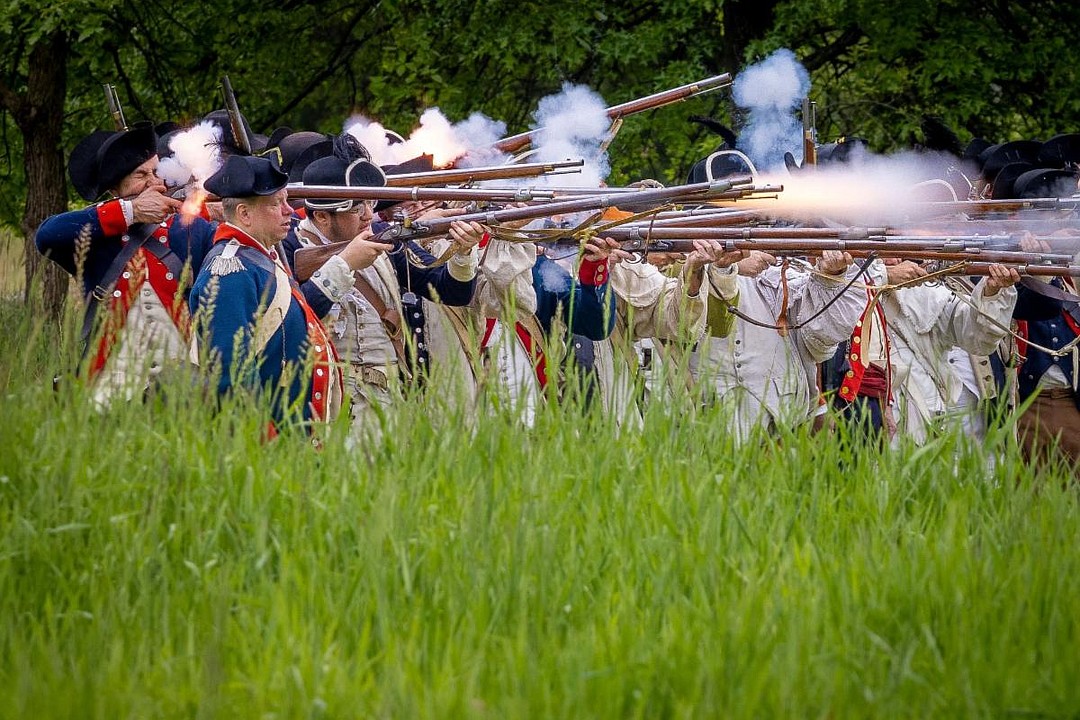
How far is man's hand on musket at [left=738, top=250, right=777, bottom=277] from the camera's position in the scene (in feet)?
22.8

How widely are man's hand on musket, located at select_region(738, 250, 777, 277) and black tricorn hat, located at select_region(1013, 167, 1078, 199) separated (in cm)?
151

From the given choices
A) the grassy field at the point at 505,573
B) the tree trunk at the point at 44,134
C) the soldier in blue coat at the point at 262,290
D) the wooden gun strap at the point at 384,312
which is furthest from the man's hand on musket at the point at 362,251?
the tree trunk at the point at 44,134

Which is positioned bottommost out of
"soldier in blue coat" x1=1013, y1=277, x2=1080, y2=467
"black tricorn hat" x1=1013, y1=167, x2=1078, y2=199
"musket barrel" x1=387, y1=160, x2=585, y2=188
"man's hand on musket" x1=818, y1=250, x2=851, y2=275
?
"soldier in blue coat" x1=1013, y1=277, x2=1080, y2=467

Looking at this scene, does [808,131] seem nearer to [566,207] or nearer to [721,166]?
[721,166]

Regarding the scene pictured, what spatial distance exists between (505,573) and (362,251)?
241 centimetres

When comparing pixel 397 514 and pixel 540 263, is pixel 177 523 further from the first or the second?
pixel 540 263

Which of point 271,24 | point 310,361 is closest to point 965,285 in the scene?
point 310,361

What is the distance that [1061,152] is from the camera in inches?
337

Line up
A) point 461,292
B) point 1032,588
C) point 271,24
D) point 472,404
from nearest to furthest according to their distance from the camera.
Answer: point 1032,588
point 472,404
point 461,292
point 271,24

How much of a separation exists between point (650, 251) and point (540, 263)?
0.52 metres

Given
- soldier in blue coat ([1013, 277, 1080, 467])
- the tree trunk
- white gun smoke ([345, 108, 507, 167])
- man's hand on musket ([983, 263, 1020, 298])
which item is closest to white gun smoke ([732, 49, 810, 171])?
man's hand on musket ([983, 263, 1020, 298])

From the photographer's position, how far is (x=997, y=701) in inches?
126

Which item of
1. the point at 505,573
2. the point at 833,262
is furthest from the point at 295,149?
the point at 505,573

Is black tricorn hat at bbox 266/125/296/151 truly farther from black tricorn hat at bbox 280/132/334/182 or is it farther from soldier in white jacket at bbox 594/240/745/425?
soldier in white jacket at bbox 594/240/745/425
